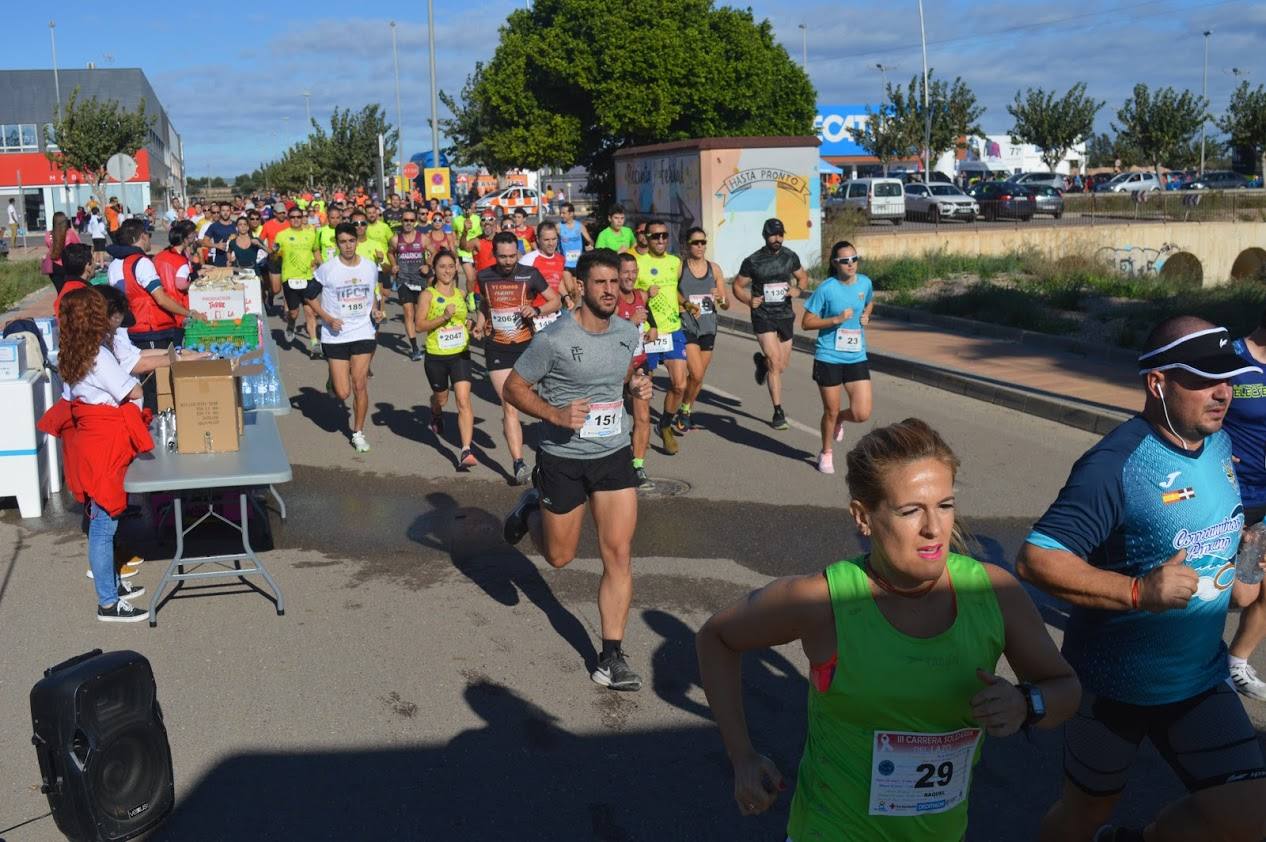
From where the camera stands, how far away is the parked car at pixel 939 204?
45.3 metres

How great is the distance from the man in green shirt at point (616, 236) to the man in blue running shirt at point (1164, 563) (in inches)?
507

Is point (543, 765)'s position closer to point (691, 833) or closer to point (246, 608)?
point (691, 833)

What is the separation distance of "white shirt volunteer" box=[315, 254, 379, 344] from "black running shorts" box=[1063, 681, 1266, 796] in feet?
27.7

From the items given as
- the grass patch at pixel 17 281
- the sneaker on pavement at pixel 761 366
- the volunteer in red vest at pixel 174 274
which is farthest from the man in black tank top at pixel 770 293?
the grass patch at pixel 17 281

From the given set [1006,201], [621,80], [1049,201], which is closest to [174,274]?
[621,80]

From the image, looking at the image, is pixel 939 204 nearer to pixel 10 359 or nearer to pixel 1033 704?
pixel 10 359

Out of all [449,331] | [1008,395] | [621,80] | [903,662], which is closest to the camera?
[903,662]

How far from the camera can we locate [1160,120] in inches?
2648

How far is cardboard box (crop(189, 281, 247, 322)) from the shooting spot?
10375 millimetres

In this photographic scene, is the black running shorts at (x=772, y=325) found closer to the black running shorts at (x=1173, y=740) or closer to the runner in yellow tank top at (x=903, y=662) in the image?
the black running shorts at (x=1173, y=740)

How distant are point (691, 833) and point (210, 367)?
471cm

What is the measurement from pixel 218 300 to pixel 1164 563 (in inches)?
337

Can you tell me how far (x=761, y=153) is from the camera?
2572cm

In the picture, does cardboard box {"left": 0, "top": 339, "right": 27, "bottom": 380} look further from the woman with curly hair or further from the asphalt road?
the woman with curly hair
